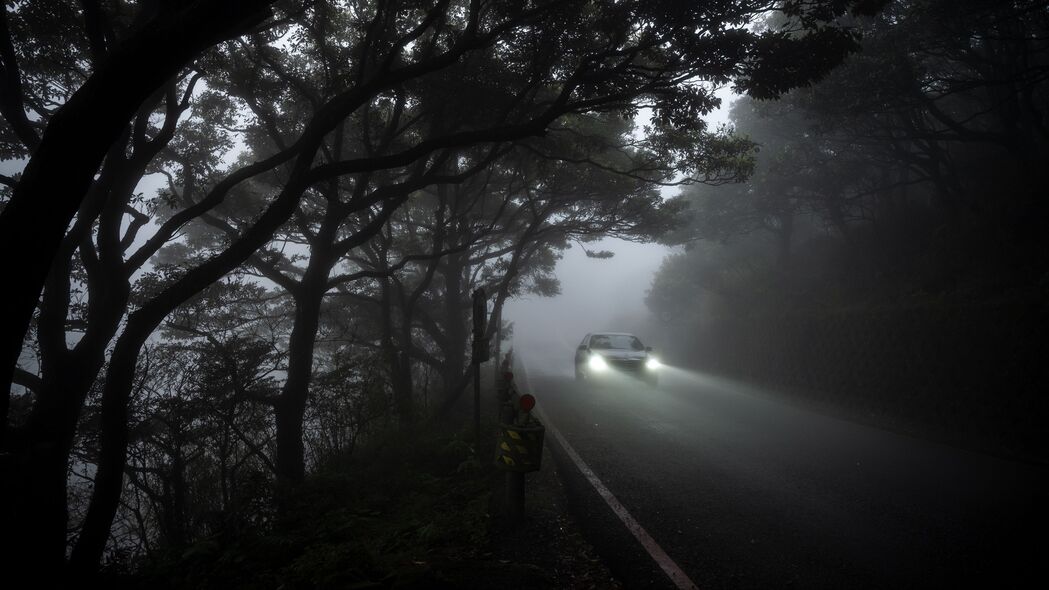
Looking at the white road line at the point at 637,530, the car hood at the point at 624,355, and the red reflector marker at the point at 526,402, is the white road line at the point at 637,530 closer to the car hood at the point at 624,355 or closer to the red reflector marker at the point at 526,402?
the red reflector marker at the point at 526,402

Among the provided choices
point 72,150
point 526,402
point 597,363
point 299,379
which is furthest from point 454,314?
point 72,150

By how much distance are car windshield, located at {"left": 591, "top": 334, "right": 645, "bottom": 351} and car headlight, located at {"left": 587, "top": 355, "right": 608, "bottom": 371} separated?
557mm

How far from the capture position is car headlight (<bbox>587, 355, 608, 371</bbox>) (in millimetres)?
14625

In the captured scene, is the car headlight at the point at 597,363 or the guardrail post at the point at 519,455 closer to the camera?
the guardrail post at the point at 519,455

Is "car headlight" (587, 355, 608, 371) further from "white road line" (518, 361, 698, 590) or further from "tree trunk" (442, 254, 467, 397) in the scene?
"white road line" (518, 361, 698, 590)

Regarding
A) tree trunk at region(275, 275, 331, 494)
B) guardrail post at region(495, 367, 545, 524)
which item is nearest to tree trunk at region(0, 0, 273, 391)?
guardrail post at region(495, 367, 545, 524)

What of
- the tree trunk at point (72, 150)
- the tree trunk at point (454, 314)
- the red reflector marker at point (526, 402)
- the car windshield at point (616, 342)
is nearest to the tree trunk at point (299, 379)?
the red reflector marker at point (526, 402)

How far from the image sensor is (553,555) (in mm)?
3838

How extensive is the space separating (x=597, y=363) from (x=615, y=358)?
795 mm

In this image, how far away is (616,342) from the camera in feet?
51.6

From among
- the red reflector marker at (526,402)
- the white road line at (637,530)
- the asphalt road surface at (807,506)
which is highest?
the red reflector marker at (526,402)

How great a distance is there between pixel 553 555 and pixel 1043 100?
57.4 ft

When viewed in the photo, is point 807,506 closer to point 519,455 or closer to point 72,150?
point 519,455

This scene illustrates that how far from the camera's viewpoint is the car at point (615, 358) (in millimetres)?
14062
